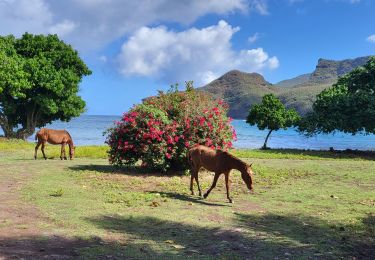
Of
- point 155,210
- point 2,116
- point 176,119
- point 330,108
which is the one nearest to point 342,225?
point 155,210

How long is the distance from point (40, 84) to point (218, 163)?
2845 cm

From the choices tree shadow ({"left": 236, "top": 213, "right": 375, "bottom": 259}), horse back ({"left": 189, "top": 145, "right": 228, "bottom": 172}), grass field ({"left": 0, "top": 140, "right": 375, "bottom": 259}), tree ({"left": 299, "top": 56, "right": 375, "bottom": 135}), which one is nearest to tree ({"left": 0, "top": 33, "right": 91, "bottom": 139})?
grass field ({"left": 0, "top": 140, "right": 375, "bottom": 259})

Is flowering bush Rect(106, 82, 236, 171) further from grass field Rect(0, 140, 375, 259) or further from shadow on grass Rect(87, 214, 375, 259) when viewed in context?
shadow on grass Rect(87, 214, 375, 259)

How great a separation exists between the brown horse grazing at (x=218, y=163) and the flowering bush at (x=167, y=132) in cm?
288

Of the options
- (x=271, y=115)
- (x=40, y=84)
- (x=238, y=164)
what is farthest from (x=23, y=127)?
(x=238, y=164)

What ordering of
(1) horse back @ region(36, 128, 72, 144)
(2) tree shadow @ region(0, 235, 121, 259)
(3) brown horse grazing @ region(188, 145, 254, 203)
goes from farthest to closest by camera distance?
(1) horse back @ region(36, 128, 72, 144), (3) brown horse grazing @ region(188, 145, 254, 203), (2) tree shadow @ region(0, 235, 121, 259)

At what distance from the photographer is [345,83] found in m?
37.2

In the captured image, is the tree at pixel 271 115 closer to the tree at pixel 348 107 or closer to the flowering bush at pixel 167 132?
the tree at pixel 348 107

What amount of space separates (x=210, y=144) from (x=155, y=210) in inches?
271

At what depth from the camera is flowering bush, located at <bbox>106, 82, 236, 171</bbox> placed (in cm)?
1686

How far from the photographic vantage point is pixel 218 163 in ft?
42.9

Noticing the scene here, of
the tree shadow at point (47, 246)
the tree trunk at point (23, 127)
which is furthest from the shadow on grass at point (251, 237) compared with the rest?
the tree trunk at point (23, 127)

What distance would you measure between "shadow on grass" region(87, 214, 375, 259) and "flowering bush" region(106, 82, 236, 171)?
22.5 feet

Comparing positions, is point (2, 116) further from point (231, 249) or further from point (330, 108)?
point (231, 249)
